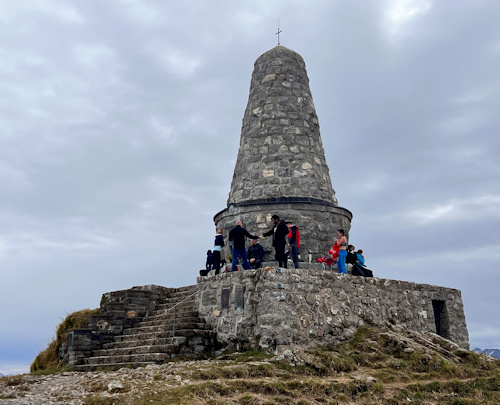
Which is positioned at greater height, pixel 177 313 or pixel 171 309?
pixel 171 309

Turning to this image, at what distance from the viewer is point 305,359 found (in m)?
9.24

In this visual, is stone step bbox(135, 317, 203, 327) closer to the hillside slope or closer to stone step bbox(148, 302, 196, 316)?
stone step bbox(148, 302, 196, 316)

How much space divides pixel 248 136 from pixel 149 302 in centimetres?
572

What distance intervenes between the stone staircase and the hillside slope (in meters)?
0.53

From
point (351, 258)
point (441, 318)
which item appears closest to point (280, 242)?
point (351, 258)

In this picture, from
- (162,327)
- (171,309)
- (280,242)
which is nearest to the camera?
(162,327)

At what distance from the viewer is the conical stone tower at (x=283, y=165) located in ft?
46.5

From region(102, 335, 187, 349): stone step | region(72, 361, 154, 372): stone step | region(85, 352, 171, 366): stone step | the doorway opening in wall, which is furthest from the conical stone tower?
region(72, 361, 154, 372): stone step

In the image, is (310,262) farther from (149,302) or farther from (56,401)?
(56,401)

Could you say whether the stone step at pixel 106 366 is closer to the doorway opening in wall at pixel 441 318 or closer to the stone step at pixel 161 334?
the stone step at pixel 161 334

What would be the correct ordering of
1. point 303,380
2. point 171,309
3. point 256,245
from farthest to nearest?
point 256,245
point 171,309
point 303,380

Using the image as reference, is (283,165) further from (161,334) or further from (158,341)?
(158,341)

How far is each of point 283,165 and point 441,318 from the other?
5.95m

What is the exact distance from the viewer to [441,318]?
13781 mm
